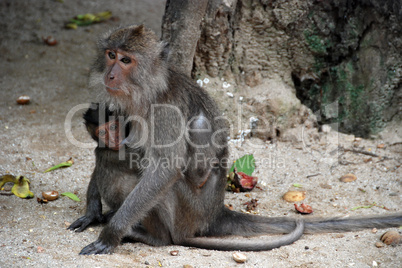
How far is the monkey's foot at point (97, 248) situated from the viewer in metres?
3.34

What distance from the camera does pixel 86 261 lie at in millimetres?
3143

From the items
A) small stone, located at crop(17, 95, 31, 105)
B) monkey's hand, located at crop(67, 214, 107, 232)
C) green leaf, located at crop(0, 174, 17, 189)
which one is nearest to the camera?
monkey's hand, located at crop(67, 214, 107, 232)

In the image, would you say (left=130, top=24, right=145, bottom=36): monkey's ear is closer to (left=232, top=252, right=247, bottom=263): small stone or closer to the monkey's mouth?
the monkey's mouth

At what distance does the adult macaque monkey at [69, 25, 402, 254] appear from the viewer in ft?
11.2

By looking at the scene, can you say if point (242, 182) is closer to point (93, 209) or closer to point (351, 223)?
point (351, 223)

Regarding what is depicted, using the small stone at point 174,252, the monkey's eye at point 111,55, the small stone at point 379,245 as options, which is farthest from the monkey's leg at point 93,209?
the small stone at point 379,245

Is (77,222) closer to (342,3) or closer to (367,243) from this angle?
(367,243)

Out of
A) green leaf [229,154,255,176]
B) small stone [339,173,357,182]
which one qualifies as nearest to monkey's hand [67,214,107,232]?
green leaf [229,154,255,176]

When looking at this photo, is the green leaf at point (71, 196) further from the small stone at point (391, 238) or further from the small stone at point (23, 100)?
the small stone at point (391, 238)

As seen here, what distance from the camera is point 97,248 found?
3.37 meters

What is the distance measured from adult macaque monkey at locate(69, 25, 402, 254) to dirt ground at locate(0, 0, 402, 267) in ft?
0.38

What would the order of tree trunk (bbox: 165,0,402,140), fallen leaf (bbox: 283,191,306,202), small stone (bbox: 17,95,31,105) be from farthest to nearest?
small stone (bbox: 17,95,31,105), tree trunk (bbox: 165,0,402,140), fallen leaf (bbox: 283,191,306,202)

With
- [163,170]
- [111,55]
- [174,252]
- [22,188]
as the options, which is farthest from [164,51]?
[22,188]

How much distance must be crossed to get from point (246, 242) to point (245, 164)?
1100 millimetres
